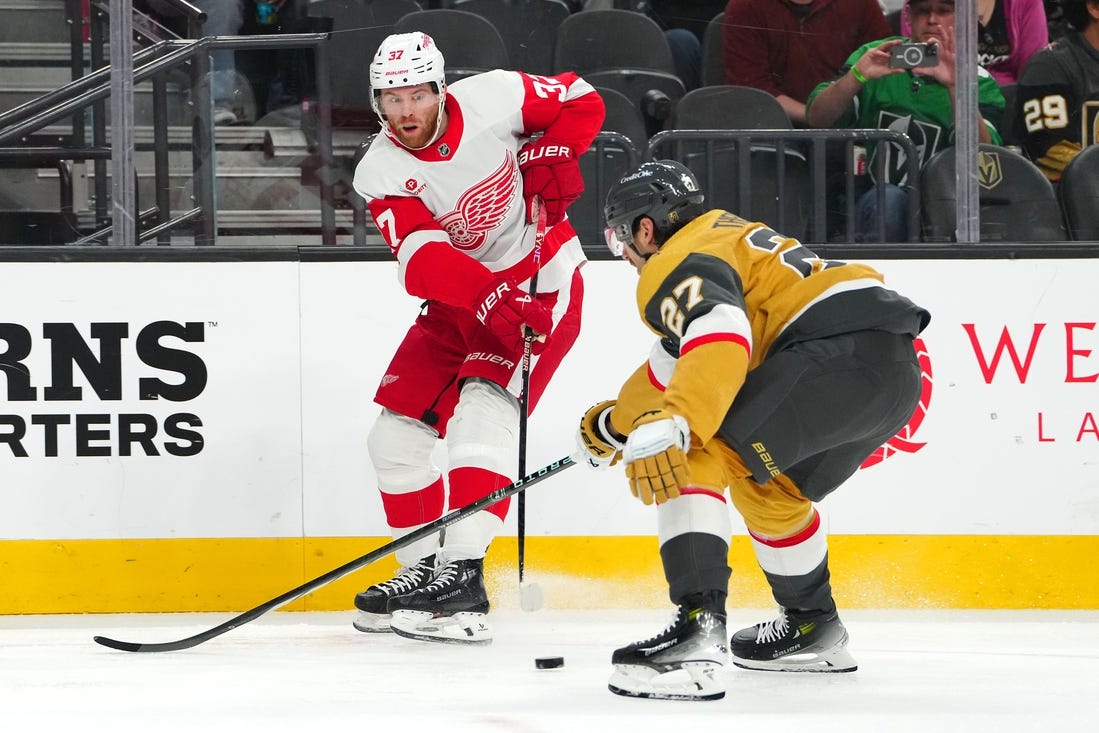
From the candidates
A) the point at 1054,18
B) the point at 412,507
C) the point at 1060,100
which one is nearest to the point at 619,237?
the point at 412,507

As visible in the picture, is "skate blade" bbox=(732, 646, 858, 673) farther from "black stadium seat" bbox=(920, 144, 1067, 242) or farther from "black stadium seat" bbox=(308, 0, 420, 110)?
"black stadium seat" bbox=(308, 0, 420, 110)

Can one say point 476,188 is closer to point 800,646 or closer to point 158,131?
point 158,131

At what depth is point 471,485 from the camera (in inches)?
Answer: 123

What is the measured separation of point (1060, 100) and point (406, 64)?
198cm

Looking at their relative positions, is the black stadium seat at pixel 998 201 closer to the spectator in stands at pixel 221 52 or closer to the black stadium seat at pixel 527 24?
the black stadium seat at pixel 527 24

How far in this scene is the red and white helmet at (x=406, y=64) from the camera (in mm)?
3123

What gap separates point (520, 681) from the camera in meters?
2.59

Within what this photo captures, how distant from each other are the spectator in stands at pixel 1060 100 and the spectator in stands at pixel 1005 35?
4 cm

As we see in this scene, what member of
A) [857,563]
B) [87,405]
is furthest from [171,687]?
[857,563]

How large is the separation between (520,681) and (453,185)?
48.9 inches

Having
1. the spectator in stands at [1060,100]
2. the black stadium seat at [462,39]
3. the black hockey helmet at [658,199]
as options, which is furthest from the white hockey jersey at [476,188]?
the spectator in stands at [1060,100]

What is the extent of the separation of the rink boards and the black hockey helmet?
1127 mm

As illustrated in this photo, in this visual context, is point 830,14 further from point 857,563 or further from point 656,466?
point 656,466

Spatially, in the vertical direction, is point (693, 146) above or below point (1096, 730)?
above
